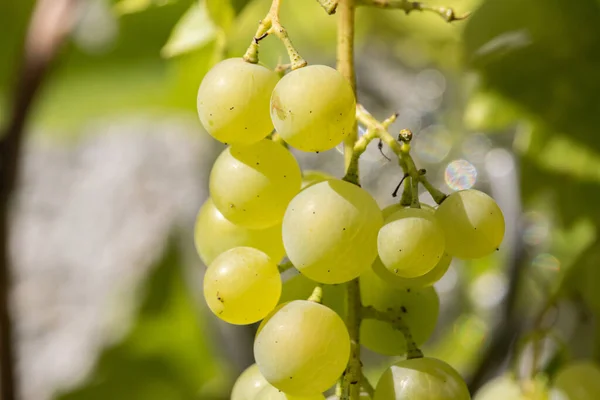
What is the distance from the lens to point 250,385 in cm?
29

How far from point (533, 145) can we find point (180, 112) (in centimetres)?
37

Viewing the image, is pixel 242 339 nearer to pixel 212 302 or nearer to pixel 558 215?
pixel 558 215

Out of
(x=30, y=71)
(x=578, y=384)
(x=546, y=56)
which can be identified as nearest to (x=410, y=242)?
(x=578, y=384)

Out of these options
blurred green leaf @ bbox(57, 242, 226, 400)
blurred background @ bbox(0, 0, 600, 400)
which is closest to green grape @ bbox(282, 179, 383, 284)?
blurred background @ bbox(0, 0, 600, 400)

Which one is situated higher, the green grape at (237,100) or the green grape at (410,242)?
the green grape at (237,100)

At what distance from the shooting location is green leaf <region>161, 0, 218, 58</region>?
15.8 inches

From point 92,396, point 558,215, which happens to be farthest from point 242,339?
point 558,215

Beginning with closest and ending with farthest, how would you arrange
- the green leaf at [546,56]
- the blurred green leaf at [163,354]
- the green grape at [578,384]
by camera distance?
the green grape at [578,384] < the green leaf at [546,56] < the blurred green leaf at [163,354]

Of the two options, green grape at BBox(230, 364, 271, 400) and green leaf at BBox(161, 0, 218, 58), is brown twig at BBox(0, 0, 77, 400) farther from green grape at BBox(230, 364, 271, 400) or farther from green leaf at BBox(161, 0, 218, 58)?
green grape at BBox(230, 364, 271, 400)

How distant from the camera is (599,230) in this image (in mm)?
447

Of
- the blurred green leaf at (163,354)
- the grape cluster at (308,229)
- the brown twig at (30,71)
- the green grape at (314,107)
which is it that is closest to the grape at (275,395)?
the grape cluster at (308,229)

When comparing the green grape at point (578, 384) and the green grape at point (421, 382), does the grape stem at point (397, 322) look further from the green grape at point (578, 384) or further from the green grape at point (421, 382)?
the green grape at point (578, 384)

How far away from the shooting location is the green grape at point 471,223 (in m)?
0.25

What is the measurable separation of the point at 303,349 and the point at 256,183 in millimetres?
71
